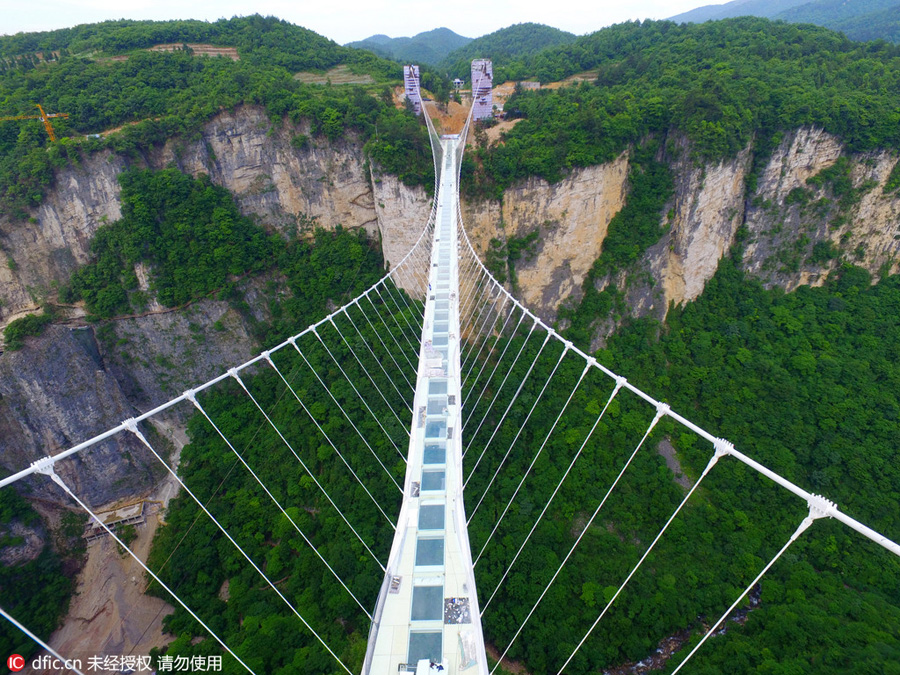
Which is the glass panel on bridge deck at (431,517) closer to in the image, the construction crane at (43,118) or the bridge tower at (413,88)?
the bridge tower at (413,88)

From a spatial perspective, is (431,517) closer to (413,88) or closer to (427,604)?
(427,604)

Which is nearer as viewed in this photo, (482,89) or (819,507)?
(819,507)

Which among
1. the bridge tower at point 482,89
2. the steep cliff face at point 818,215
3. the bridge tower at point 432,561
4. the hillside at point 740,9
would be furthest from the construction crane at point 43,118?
the hillside at point 740,9

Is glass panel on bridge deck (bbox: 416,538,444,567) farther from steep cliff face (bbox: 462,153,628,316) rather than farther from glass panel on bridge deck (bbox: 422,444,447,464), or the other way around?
steep cliff face (bbox: 462,153,628,316)

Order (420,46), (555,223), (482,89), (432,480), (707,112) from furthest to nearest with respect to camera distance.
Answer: (420,46), (482,89), (555,223), (707,112), (432,480)

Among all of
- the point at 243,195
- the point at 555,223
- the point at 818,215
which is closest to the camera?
the point at 555,223

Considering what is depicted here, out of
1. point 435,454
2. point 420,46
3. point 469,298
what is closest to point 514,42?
point 420,46

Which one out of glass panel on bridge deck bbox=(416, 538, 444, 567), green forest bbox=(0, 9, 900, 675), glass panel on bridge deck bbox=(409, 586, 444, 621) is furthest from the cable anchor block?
green forest bbox=(0, 9, 900, 675)
